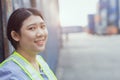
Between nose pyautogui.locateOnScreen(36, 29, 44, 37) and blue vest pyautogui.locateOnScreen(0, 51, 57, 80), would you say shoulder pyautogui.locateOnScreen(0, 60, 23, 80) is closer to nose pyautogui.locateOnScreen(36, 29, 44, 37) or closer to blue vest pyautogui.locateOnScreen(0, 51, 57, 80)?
blue vest pyautogui.locateOnScreen(0, 51, 57, 80)

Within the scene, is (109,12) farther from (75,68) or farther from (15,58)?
(15,58)

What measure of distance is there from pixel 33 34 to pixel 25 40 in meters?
0.06

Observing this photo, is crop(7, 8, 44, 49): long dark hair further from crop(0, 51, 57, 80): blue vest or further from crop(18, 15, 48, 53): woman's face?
crop(0, 51, 57, 80): blue vest

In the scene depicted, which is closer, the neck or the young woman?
the young woman

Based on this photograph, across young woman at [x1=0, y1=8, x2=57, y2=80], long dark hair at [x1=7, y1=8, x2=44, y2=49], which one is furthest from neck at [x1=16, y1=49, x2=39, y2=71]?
long dark hair at [x1=7, y1=8, x2=44, y2=49]

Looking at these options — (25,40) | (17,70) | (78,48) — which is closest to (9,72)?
(17,70)

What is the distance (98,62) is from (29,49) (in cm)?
776

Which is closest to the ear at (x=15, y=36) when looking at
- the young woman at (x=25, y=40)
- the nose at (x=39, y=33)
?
the young woman at (x=25, y=40)

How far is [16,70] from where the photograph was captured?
174 centimetres

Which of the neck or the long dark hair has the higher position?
the long dark hair

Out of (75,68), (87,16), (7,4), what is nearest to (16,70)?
(7,4)

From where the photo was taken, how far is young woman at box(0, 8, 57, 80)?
5.83 ft

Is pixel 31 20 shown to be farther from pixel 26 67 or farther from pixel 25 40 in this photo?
pixel 26 67

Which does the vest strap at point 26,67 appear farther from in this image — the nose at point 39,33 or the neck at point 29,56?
the nose at point 39,33
